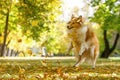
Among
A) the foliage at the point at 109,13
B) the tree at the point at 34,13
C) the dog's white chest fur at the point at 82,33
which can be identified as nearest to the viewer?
the dog's white chest fur at the point at 82,33

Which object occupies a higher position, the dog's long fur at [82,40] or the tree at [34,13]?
the tree at [34,13]

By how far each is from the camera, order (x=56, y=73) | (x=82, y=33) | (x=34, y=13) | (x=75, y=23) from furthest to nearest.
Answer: (x=34, y=13) < (x=82, y=33) < (x=75, y=23) < (x=56, y=73)

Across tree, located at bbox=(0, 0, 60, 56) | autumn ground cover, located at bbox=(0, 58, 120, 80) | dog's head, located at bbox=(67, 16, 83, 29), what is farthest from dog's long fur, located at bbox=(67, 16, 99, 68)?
tree, located at bbox=(0, 0, 60, 56)

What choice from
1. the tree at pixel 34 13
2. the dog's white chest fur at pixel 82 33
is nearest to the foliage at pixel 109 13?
the tree at pixel 34 13

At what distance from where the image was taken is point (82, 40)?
50.1ft

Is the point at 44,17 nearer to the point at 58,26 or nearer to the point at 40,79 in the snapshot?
the point at 40,79

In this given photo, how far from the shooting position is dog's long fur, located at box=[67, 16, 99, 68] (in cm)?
1502

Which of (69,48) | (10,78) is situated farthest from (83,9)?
(10,78)

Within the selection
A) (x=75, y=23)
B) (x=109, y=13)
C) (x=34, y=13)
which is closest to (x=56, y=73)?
(x=75, y=23)

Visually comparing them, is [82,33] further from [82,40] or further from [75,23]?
[75,23]

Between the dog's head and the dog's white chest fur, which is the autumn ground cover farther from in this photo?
the dog's head

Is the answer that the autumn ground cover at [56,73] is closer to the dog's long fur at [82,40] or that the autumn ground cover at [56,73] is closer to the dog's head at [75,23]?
the dog's long fur at [82,40]

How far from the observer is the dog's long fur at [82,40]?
15023 mm

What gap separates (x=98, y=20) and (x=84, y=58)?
25.1 metres
